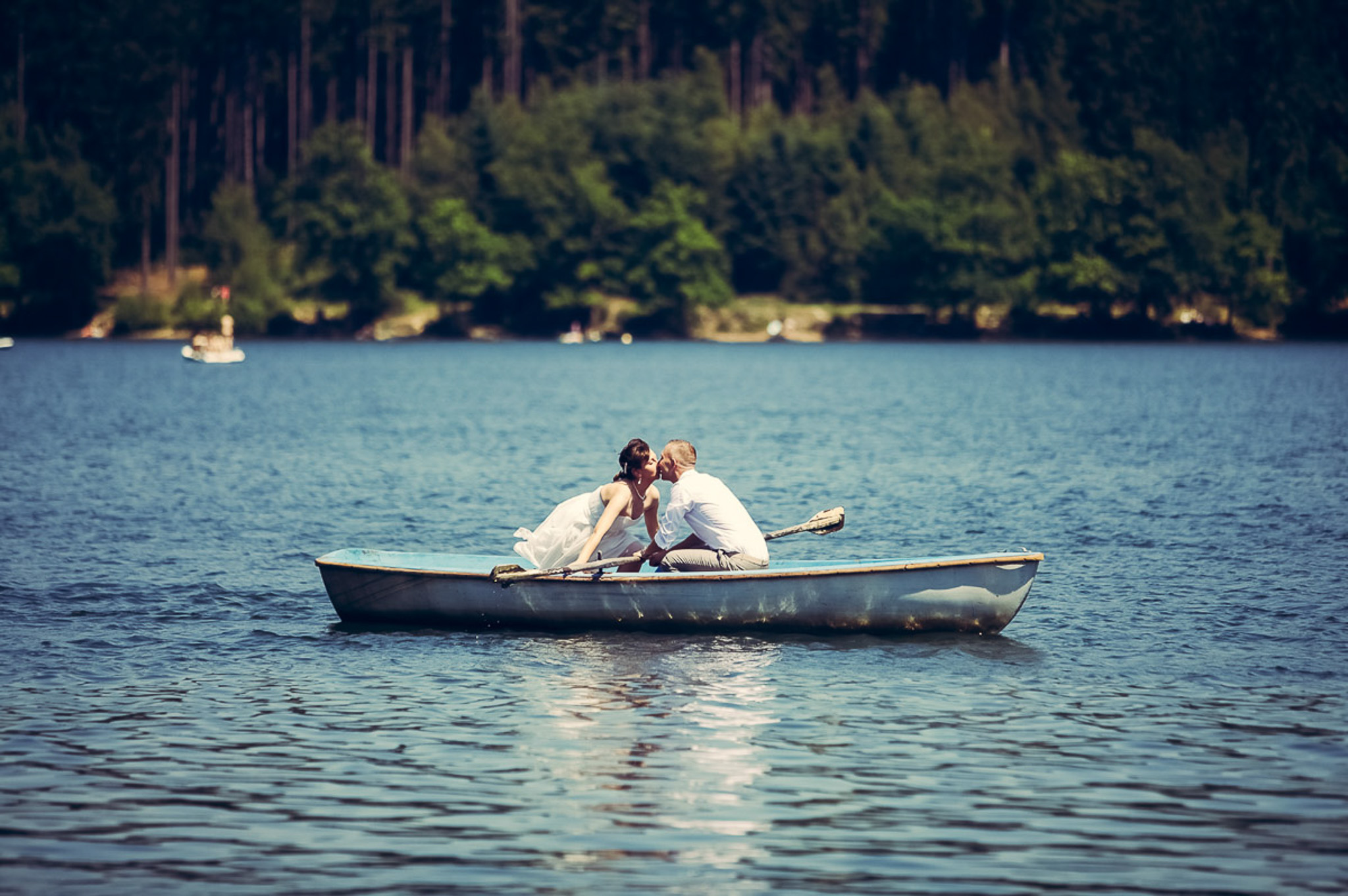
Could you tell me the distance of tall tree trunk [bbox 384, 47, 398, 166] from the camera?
446 ft

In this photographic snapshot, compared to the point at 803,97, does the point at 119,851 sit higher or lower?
lower

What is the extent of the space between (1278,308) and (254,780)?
115819 mm

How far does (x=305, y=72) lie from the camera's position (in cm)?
12950

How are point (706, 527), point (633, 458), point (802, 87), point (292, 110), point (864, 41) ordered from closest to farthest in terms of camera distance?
1. point (633, 458)
2. point (706, 527)
3. point (292, 110)
4. point (802, 87)
5. point (864, 41)

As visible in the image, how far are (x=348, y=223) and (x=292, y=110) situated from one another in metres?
15.3

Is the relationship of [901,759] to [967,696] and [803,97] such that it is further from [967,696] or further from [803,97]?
[803,97]

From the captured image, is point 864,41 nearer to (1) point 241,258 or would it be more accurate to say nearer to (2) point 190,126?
(2) point 190,126

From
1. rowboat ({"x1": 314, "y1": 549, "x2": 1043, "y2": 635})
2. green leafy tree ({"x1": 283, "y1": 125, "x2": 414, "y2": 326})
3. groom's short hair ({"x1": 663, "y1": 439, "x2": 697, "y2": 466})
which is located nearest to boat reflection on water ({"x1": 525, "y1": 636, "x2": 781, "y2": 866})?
rowboat ({"x1": 314, "y1": 549, "x2": 1043, "y2": 635})

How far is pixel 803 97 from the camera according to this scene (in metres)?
144

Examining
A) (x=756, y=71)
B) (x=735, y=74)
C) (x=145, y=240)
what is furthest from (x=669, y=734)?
(x=735, y=74)

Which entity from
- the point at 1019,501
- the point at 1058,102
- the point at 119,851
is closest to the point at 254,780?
the point at 119,851

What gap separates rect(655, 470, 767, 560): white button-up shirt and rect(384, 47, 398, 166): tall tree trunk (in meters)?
122

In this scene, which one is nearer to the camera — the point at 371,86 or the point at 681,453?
the point at 681,453

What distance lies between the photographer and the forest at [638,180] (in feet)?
391
